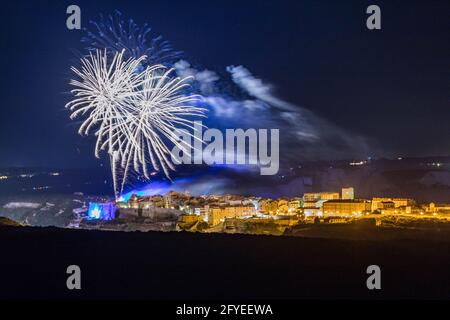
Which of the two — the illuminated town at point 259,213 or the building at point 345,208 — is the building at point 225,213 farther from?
the building at point 345,208

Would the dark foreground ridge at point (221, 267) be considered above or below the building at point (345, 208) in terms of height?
below

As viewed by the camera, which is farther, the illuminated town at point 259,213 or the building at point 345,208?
the building at point 345,208

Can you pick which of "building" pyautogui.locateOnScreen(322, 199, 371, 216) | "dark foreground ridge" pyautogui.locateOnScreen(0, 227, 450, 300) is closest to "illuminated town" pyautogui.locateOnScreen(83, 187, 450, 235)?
"building" pyautogui.locateOnScreen(322, 199, 371, 216)

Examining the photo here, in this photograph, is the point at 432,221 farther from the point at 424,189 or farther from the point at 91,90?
the point at 424,189

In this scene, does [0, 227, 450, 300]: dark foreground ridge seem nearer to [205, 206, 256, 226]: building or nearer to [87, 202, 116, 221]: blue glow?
[205, 206, 256, 226]: building

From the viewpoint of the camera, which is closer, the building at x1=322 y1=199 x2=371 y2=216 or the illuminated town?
the illuminated town

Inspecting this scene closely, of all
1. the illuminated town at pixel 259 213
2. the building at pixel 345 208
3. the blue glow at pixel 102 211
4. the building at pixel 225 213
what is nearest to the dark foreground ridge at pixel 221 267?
the illuminated town at pixel 259 213
